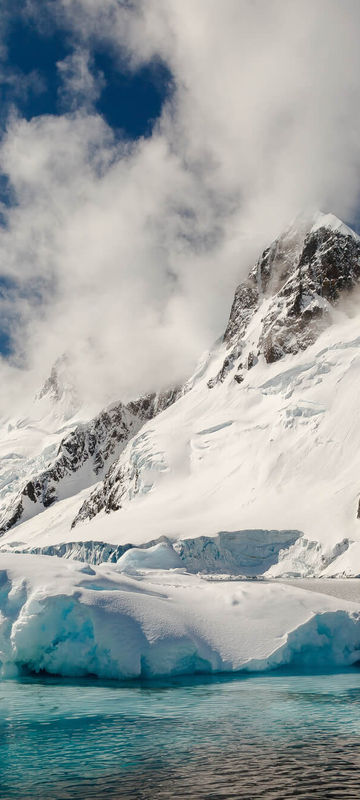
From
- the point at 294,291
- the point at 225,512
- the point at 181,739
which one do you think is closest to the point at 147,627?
the point at 181,739

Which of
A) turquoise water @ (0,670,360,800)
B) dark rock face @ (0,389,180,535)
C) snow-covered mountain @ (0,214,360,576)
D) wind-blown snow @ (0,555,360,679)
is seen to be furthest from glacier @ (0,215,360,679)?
turquoise water @ (0,670,360,800)

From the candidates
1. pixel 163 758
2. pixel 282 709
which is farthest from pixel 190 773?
pixel 282 709

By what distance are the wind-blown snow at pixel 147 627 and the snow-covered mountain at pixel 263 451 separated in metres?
21.1

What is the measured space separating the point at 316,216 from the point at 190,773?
121050 millimetres

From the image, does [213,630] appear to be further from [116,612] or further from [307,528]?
[307,528]

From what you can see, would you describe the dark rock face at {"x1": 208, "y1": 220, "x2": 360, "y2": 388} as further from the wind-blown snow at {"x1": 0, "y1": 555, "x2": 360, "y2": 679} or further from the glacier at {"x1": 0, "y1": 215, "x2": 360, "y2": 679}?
the wind-blown snow at {"x1": 0, "y1": 555, "x2": 360, "y2": 679}

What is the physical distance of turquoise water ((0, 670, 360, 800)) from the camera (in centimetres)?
990

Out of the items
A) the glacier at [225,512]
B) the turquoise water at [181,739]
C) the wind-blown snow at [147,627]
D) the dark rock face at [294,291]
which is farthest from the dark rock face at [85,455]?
the turquoise water at [181,739]

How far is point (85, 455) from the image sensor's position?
16875 cm

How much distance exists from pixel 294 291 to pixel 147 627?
3826 inches

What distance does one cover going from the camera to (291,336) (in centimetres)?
10194

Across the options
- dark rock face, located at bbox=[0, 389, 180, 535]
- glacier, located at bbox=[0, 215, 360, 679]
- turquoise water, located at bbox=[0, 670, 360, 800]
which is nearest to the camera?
turquoise water, located at bbox=[0, 670, 360, 800]

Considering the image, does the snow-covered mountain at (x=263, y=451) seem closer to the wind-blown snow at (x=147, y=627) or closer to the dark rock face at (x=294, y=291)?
the dark rock face at (x=294, y=291)

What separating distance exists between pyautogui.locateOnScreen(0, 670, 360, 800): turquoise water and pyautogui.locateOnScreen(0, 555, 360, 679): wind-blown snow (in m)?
0.69
